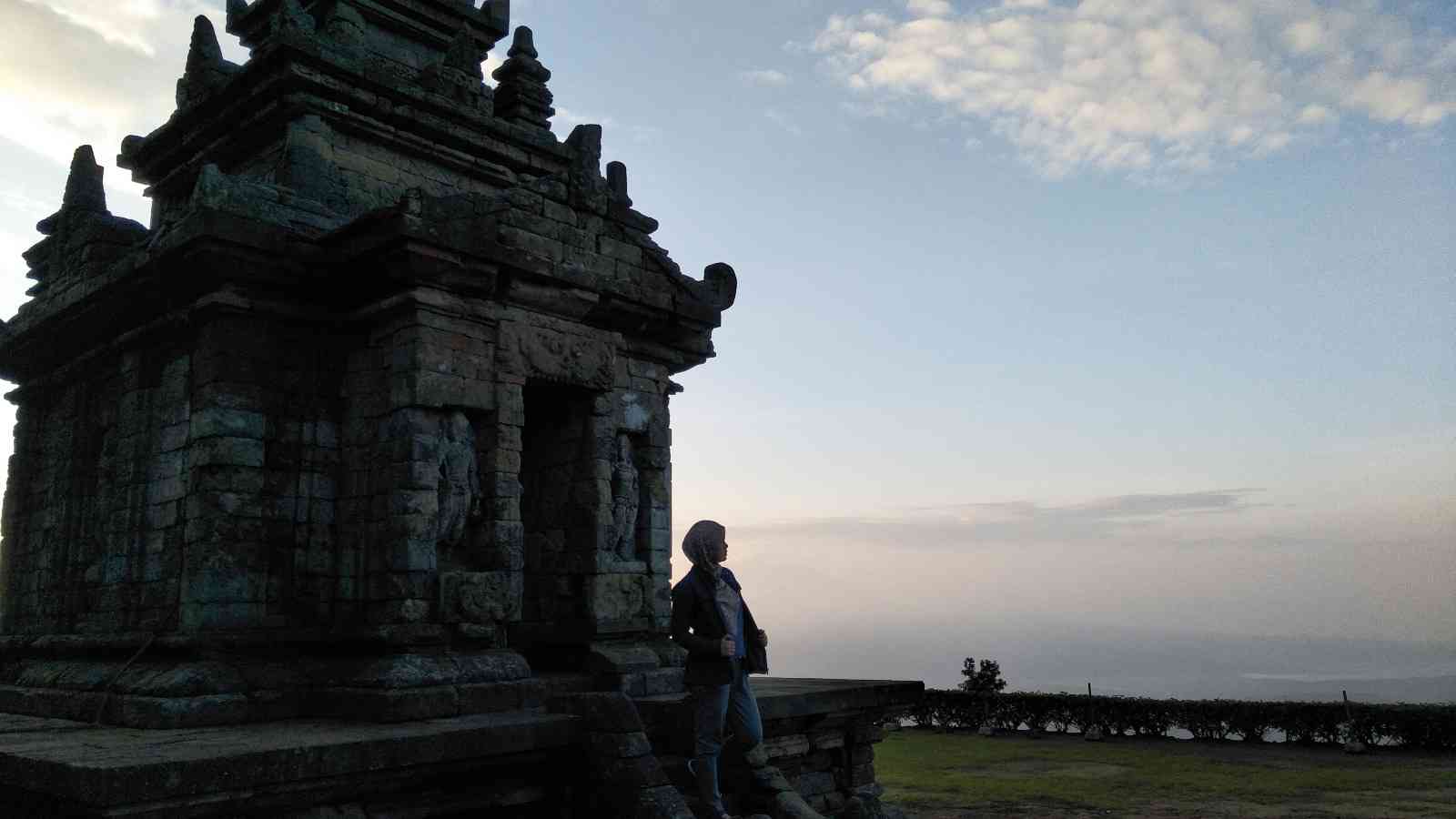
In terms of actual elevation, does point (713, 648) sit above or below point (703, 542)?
below

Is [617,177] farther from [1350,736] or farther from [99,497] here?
[1350,736]

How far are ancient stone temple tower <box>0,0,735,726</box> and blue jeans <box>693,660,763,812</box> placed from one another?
6.67ft

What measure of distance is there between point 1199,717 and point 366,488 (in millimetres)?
20491

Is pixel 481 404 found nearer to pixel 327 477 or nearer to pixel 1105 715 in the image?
pixel 327 477

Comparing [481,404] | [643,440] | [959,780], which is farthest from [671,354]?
[959,780]

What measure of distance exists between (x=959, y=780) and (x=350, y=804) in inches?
515

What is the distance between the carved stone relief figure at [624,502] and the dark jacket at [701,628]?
3240 millimetres

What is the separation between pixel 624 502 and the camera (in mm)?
10602

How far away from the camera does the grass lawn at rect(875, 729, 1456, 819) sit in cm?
1419

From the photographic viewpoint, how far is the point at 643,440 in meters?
11.2

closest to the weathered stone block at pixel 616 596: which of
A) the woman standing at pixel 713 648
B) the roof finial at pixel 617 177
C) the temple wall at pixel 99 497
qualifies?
the woman standing at pixel 713 648

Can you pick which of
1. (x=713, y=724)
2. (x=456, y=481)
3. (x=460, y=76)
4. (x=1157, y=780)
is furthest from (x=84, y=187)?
(x=1157, y=780)

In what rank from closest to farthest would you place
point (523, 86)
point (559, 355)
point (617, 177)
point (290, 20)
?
point (559, 355)
point (290, 20)
point (617, 177)
point (523, 86)

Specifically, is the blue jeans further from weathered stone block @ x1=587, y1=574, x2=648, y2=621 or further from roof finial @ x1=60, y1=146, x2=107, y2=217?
roof finial @ x1=60, y1=146, x2=107, y2=217
